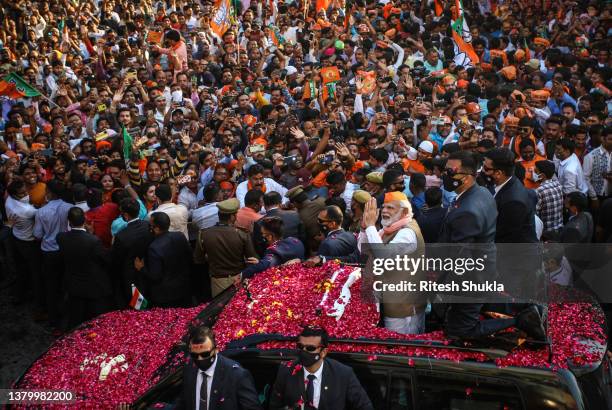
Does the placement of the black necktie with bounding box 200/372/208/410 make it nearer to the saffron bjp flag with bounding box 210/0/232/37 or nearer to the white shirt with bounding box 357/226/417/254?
the white shirt with bounding box 357/226/417/254

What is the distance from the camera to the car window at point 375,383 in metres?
4.82

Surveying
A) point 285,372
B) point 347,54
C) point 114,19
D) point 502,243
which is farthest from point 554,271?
point 114,19

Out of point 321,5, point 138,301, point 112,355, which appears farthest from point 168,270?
point 321,5

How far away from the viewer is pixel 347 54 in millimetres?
17500

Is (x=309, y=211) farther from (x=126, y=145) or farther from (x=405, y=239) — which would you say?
(x=126, y=145)

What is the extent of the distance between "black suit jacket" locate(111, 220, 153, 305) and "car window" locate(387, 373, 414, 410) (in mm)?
4384

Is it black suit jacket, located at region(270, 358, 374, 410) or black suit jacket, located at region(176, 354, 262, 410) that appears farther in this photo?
black suit jacket, located at region(176, 354, 262, 410)

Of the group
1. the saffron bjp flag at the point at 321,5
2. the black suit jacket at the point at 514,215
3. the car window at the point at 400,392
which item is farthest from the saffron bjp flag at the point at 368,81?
the car window at the point at 400,392

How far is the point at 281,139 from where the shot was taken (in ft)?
39.2

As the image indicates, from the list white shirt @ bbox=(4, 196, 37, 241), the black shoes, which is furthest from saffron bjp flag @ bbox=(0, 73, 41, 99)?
the black shoes

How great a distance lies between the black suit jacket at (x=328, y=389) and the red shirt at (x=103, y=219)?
4938 millimetres

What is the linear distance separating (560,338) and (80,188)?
21.9 feet

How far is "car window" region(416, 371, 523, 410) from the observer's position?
448 cm

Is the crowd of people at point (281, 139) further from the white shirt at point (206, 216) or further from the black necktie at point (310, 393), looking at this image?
the black necktie at point (310, 393)
